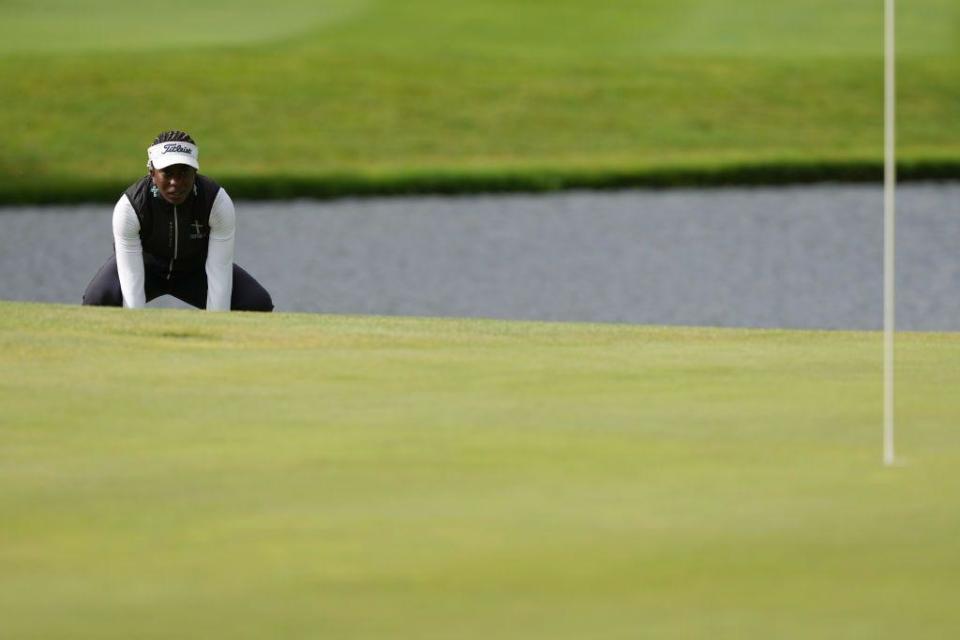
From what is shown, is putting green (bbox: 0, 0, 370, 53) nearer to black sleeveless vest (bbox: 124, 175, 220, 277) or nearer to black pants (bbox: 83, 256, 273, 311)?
black pants (bbox: 83, 256, 273, 311)

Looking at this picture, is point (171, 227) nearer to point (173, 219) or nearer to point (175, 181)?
point (173, 219)

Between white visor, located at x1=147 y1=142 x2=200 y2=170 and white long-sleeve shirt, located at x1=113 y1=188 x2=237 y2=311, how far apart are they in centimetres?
29

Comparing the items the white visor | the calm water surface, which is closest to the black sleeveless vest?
the white visor

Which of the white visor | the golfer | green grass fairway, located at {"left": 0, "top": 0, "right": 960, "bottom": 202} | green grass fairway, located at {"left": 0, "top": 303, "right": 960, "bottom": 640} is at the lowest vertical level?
green grass fairway, located at {"left": 0, "top": 303, "right": 960, "bottom": 640}

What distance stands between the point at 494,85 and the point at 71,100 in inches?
164

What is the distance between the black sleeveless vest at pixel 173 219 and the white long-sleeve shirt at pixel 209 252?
0.03m

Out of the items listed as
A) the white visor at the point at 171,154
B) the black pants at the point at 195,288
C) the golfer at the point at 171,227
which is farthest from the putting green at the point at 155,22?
the white visor at the point at 171,154

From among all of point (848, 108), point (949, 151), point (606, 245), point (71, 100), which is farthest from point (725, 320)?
point (71, 100)

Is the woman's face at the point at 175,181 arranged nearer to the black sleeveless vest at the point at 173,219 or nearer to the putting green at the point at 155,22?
the black sleeveless vest at the point at 173,219

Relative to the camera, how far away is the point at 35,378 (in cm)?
321

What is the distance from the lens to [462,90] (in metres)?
19.4

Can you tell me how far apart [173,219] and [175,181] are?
25 cm

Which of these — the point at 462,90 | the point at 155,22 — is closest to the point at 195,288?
the point at 462,90

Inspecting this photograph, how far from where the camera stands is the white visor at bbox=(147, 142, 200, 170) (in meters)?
6.45
